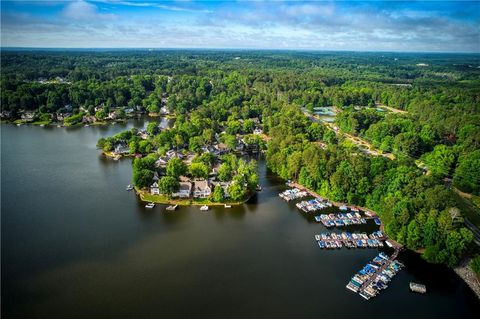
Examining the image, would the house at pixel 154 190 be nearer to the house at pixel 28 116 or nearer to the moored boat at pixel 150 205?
the moored boat at pixel 150 205

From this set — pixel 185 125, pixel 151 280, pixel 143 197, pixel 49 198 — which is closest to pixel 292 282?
pixel 151 280

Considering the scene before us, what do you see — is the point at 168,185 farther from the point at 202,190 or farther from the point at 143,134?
the point at 143,134

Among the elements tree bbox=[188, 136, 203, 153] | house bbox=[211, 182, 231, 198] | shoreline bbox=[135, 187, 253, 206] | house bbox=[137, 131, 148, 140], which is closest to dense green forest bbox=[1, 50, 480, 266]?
tree bbox=[188, 136, 203, 153]

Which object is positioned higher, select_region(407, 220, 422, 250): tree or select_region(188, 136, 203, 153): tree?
select_region(188, 136, 203, 153): tree

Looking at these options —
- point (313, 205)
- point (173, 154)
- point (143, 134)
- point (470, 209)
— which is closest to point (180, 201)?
point (173, 154)

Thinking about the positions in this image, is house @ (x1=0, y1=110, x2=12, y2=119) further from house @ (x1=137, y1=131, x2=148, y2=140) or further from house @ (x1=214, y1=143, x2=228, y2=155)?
house @ (x1=214, y1=143, x2=228, y2=155)

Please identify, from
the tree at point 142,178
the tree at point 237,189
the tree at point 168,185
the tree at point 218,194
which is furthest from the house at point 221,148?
the tree at point 168,185
